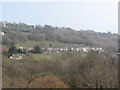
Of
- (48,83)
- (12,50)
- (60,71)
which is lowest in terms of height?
(48,83)

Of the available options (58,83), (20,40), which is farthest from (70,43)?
(58,83)

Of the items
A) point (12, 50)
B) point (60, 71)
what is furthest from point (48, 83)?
point (12, 50)

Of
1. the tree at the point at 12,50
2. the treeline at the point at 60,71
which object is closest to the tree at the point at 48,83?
the treeline at the point at 60,71

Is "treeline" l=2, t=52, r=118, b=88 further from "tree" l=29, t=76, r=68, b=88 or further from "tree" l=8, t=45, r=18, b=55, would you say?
"tree" l=8, t=45, r=18, b=55

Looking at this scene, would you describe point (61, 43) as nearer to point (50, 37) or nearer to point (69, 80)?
point (50, 37)

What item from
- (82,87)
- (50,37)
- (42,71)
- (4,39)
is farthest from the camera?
(50,37)

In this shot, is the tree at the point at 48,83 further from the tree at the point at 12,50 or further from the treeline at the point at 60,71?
the tree at the point at 12,50

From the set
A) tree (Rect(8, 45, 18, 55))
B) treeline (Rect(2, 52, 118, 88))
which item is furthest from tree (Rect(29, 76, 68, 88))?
tree (Rect(8, 45, 18, 55))

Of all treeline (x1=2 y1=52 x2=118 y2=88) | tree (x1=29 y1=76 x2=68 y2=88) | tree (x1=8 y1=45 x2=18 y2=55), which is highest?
tree (x1=8 y1=45 x2=18 y2=55)

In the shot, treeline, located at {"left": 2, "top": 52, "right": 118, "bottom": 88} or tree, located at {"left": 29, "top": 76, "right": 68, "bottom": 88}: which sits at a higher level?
treeline, located at {"left": 2, "top": 52, "right": 118, "bottom": 88}

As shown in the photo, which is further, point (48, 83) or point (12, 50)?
point (12, 50)

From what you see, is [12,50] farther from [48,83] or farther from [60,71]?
[48,83]
